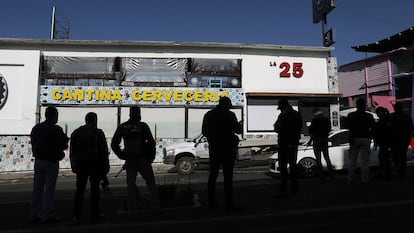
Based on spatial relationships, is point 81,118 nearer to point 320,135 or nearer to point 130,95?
point 130,95

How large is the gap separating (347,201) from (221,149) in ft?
7.30

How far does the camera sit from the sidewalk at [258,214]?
207 inches

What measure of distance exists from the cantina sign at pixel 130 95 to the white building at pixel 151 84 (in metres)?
0.05

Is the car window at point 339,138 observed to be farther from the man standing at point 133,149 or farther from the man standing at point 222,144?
the man standing at point 133,149

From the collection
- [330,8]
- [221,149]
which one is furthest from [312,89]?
[221,149]

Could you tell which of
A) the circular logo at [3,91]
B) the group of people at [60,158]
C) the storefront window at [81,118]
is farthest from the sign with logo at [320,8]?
the group of people at [60,158]

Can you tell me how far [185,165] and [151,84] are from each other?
7.85 metres

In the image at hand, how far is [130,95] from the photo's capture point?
21.0 m

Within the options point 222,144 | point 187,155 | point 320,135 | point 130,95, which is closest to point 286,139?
point 222,144

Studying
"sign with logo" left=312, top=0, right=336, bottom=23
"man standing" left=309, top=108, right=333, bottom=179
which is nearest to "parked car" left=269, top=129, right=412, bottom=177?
"man standing" left=309, top=108, right=333, bottom=179

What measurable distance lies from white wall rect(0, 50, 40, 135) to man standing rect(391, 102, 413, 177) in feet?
57.6

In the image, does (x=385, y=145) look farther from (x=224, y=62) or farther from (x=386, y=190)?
(x=224, y=62)

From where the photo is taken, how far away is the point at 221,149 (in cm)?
604

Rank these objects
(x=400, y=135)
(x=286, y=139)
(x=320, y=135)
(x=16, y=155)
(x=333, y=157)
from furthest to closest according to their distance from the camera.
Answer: (x=16, y=155) < (x=333, y=157) < (x=320, y=135) < (x=400, y=135) < (x=286, y=139)
